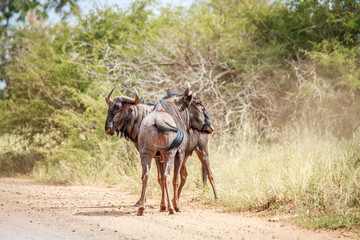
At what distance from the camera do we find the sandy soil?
206 inches

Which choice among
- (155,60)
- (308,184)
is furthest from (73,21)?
(308,184)

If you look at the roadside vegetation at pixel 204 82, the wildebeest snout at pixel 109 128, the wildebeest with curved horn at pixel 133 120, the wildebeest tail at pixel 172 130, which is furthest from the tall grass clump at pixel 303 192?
the wildebeest snout at pixel 109 128

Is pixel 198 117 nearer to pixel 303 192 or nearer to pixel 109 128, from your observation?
pixel 109 128

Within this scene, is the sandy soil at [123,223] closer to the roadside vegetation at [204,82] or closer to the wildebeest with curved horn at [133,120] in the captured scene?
the wildebeest with curved horn at [133,120]

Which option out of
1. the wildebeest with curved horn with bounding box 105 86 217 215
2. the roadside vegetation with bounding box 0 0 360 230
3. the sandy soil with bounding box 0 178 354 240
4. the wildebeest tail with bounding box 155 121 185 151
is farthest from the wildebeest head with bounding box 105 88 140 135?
the roadside vegetation with bounding box 0 0 360 230

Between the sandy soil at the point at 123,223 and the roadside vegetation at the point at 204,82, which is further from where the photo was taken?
the roadside vegetation at the point at 204,82

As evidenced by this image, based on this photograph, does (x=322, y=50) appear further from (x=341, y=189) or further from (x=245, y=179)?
(x=341, y=189)

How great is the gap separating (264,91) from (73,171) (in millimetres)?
6498

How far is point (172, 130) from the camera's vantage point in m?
6.65

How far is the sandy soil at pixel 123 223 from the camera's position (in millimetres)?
5223

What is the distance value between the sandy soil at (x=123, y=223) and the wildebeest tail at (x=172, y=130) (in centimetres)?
105

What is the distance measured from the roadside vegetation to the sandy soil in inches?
96.2

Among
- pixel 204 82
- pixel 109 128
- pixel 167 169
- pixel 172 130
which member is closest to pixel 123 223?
pixel 167 169

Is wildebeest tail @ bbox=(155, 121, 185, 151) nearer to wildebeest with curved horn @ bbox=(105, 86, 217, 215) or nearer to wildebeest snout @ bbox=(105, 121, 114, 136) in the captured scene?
wildebeest with curved horn @ bbox=(105, 86, 217, 215)
